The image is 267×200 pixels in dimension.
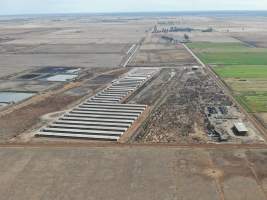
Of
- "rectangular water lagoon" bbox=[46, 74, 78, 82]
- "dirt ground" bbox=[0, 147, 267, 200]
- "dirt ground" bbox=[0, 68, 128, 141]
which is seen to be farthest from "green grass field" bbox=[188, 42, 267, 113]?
"rectangular water lagoon" bbox=[46, 74, 78, 82]

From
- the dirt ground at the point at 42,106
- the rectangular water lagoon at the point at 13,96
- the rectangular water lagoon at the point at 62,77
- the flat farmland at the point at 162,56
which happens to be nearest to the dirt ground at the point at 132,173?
the dirt ground at the point at 42,106

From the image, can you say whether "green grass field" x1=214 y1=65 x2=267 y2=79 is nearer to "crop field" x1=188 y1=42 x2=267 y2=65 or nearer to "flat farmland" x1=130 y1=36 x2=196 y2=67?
"crop field" x1=188 y1=42 x2=267 y2=65

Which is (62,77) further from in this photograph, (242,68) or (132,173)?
(132,173)

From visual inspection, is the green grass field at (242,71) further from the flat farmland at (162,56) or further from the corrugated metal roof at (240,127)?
the corrugated metal roof at (240,127)

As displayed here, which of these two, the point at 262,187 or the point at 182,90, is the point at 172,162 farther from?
the point at 182,90

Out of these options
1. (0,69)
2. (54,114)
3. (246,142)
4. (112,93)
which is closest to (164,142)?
(246,142)

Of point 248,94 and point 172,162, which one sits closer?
point 172,162

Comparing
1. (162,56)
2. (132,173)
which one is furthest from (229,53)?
(132,173)
